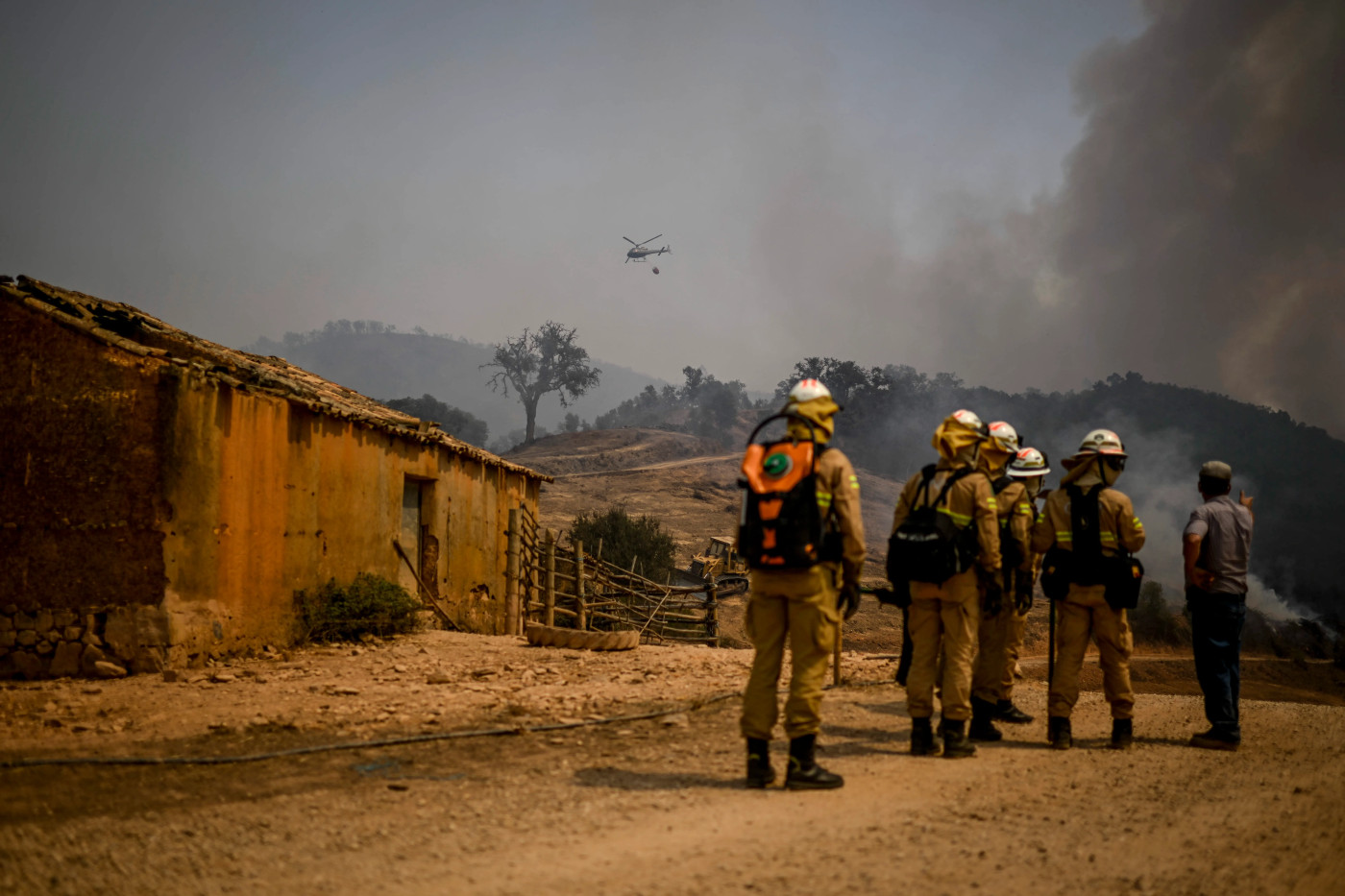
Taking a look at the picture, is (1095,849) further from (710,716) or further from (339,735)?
(339,735)

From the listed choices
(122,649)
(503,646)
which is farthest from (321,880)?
(503,646)

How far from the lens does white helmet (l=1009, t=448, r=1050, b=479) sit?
21.4 feet

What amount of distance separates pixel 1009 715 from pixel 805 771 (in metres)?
3.09

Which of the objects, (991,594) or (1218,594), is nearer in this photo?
(991,594)

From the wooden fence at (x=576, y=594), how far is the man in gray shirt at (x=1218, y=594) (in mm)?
9426

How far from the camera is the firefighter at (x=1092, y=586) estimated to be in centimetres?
559

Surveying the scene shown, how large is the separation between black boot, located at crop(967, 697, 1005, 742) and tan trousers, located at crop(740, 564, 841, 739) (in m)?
2.12

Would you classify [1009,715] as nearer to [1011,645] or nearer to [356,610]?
[1011,645]

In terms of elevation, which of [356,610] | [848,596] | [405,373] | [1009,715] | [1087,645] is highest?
[405,373]

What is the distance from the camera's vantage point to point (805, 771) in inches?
171

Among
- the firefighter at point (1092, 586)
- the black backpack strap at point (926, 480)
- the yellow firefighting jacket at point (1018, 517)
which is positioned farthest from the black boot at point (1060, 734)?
the black backpack strap at point (926, 480)

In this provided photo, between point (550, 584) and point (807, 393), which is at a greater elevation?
point (807, 393)

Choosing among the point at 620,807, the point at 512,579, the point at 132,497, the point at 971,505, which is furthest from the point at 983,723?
the point at 512,579

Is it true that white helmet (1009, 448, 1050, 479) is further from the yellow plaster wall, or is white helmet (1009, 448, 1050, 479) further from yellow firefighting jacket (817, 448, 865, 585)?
the yellow plaster wall
